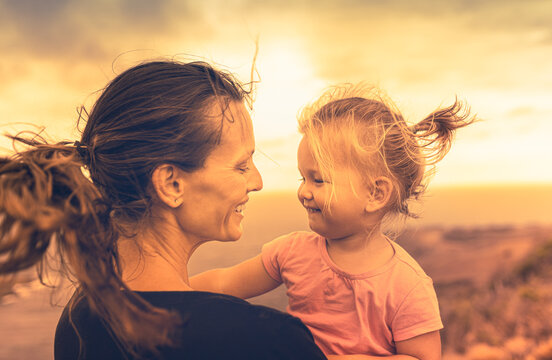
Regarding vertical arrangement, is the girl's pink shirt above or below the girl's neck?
below

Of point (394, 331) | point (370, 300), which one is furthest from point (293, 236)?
point (394, 331)

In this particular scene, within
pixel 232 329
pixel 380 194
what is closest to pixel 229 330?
pixel 232 329

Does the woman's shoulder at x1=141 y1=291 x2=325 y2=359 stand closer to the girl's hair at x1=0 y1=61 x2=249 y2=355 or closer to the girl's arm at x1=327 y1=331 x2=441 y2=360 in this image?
the girl's hair at x1=0 y1=61 x2=249 y2=355

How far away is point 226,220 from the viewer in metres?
1.92

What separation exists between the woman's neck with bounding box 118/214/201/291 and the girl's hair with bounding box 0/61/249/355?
64mm

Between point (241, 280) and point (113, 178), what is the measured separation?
115cm

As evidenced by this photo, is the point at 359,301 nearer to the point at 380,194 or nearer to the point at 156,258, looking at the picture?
the point at 380,194

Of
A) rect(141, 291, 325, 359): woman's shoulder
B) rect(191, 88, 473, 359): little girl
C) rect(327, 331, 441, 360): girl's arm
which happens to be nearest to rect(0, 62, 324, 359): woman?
rect(141, 291, 325, 359): woman's shoulder

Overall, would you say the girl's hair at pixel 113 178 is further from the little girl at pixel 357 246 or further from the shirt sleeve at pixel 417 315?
the shirt sleeve at pixel 417 315

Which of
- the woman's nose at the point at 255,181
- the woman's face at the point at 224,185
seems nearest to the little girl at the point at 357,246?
the woman's nose at the point at 255,181

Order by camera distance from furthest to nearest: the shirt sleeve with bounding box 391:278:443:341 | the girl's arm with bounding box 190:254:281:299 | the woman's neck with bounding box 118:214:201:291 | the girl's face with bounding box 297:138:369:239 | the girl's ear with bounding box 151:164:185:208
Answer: the girl's arm with bounding box 190:254:281:299, the girl's face with bounding box 297:138:369:239, the shirt sleeve with bounding box 391:278:443:341, the girl's ear with bounding box 151:164:185:208, the woman's neck with bounding box 118:214:201:291

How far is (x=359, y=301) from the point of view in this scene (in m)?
2.26

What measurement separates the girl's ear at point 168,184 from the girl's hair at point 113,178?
0.03 m

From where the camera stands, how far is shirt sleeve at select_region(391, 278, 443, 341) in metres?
2.10
